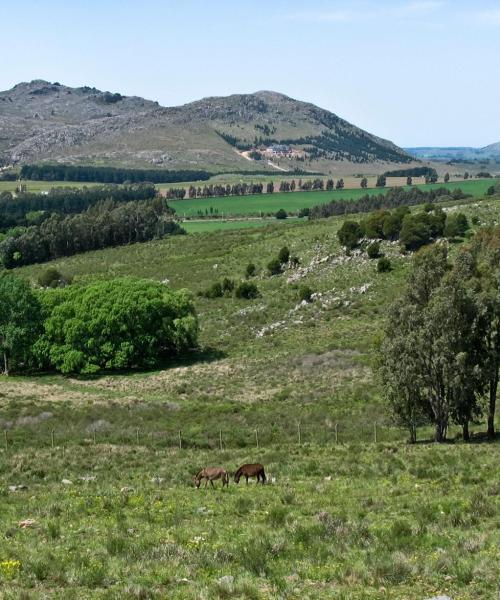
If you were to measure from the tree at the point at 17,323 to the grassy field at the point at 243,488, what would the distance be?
3543 millimetres

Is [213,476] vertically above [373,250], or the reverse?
[373,250]

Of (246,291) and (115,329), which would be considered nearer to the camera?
(115,329)

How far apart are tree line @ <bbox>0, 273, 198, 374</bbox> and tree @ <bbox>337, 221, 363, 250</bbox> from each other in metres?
29.8

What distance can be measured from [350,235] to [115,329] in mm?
37916

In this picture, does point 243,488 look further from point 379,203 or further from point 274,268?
point 379,203

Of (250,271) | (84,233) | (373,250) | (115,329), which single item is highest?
(373,250)

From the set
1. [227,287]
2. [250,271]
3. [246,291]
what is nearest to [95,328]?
[246,291]

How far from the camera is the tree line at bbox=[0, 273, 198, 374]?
61844 millimetres


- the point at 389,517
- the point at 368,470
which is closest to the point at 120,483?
the point at 368,470

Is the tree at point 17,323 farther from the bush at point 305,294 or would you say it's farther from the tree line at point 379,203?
the tree line at point 379,203

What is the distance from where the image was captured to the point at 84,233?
495 ft

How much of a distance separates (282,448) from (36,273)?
336 feet

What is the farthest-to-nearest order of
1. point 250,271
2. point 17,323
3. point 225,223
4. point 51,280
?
point 225,223 < point 51,280 < point 250,271 < point 17,323

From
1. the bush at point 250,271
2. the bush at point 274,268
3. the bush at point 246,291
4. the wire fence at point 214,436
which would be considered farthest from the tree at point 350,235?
the wire fence at point 214,436
